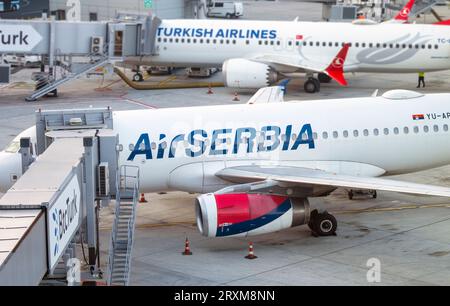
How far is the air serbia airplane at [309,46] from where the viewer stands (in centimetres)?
6038

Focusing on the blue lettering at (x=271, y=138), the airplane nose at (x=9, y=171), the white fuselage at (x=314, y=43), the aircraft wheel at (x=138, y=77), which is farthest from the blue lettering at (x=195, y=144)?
the aircraft wheel at (x=138, y=77)

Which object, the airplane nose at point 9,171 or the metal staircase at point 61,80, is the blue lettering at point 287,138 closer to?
the airplane nose at point 9,171

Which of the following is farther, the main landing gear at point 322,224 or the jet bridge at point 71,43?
the jet bridge at point 71,43

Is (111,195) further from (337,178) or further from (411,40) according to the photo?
(411,40)

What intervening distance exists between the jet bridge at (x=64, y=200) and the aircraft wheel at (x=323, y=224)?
6418 mm

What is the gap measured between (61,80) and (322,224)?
96.3ft

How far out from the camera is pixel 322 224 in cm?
3400

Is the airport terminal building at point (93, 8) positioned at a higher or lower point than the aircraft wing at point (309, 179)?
higher

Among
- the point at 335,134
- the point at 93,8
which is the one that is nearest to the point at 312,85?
the point at 93,8

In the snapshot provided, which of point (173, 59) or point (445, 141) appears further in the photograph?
point (173, 59)

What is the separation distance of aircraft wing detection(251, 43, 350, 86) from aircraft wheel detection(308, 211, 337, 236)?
26161 millimetres

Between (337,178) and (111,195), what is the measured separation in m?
7.91

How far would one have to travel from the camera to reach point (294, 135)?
1400 inches
